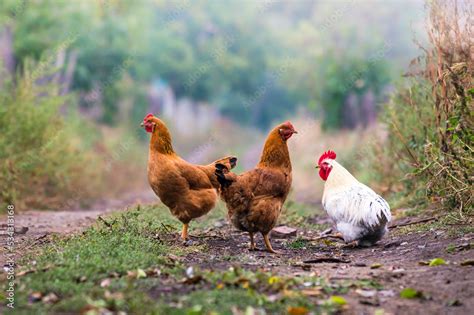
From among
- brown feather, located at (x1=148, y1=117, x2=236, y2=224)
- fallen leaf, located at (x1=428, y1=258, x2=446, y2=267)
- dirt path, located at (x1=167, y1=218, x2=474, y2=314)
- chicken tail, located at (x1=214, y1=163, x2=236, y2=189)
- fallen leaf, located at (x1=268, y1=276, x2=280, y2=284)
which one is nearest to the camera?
dirt path, located at (x1=167, y1=218, x2=474, y2=314)

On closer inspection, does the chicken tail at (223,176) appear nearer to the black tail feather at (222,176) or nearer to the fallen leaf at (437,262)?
the black tail feather at (222,176)

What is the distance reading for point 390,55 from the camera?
1670 inches

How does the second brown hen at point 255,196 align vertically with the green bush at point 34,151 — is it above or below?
below

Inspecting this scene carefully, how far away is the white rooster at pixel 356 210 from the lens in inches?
285

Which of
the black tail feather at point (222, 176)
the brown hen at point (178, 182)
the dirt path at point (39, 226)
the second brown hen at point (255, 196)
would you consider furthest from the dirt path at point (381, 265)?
the dirt path at point (39, 226)

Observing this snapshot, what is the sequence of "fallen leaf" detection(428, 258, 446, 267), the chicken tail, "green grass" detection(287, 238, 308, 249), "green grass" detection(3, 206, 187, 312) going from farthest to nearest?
"green grass" detection(287, 238, 308, 249) < the chicken tail < "fallen leaf" detection(428, 258, 446, 267) < "green grass" detection(3, 206, 187, 312)

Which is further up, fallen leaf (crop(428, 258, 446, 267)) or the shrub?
the shrub

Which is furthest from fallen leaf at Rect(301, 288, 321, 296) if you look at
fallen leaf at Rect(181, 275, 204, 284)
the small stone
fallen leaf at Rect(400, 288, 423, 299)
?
the small stone

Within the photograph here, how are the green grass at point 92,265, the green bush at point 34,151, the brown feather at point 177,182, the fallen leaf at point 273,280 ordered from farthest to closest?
the green bush at point 34,151
the brown feather at point 177,182
the fallen leaf at point 273,280
the green grass at point 92,265

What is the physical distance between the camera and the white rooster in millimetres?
7227

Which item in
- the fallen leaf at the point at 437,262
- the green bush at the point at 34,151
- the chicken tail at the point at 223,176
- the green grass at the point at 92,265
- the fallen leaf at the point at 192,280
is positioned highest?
the green bush at the point at 34,151

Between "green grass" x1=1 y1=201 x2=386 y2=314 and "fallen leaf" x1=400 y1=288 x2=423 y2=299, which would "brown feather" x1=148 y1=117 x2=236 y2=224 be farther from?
"fallen leaf" x1=400 y1=288 x2=423 y2=299

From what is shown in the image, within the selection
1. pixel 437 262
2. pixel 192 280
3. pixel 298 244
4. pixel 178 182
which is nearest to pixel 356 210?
pixel 298 244

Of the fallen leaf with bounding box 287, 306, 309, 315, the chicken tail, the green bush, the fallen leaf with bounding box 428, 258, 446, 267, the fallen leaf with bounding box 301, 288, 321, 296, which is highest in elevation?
the green bush
